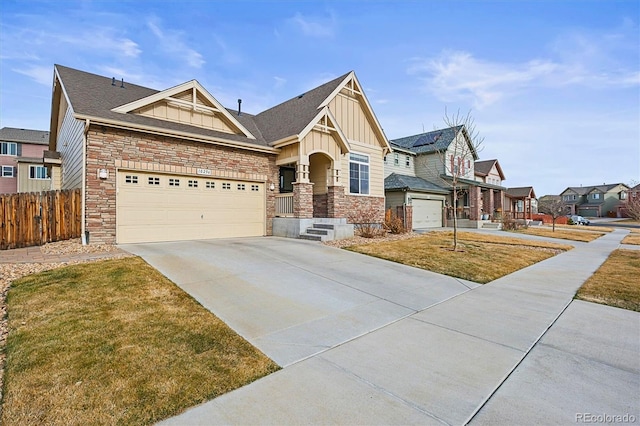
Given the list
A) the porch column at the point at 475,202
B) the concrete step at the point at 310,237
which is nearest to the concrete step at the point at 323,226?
the concrete step at the point at 310,237

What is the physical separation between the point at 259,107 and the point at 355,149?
26.4ft

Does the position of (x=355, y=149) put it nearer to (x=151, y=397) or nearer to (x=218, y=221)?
(x=218, y=221)

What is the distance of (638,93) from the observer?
38.7ft

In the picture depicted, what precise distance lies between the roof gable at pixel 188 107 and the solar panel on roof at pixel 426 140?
18367 millimetres

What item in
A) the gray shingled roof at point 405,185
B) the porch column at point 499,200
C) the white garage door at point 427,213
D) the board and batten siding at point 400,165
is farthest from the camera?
the porch column at point 499,200

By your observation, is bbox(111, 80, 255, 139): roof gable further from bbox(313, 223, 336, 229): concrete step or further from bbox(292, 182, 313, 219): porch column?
bbox(313, 223, 336, 229): concrete step

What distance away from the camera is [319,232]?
1170 centimetres

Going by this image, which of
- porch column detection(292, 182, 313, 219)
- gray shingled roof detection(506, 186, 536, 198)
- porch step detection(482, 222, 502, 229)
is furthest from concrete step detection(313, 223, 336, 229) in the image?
gray shingled roof detection(506, 186, 536, 198)

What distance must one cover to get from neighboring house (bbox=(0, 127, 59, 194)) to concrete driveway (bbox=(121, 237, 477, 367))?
99.2 feet

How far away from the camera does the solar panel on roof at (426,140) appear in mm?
25681

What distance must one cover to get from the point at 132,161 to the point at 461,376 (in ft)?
35.3

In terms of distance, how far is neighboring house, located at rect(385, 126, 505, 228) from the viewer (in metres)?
21.5

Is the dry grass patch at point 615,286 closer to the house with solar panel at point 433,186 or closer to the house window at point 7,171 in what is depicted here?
the house with solar panel at point 433,186

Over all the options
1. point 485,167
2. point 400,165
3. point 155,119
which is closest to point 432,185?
point 400,165
